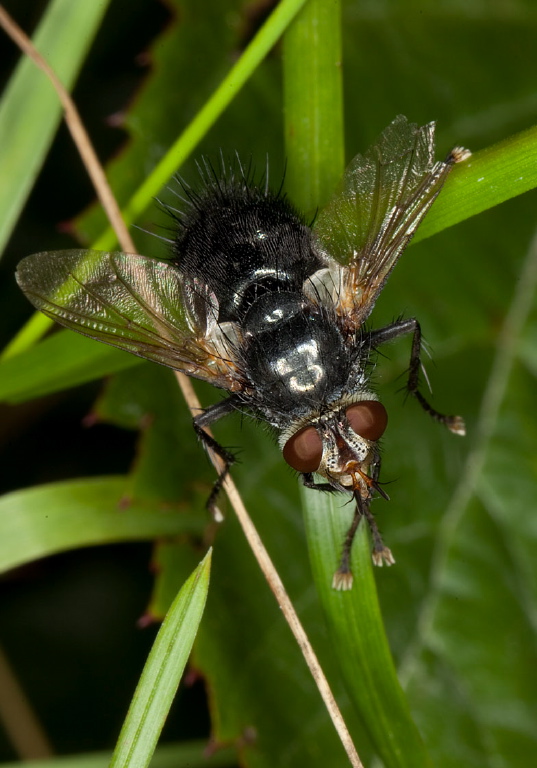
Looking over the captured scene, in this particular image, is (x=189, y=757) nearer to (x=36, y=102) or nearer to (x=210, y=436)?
(x=210, y=436)

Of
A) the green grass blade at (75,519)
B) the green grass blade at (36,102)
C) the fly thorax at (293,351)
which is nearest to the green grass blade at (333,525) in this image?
the fly thorax at (293,351)

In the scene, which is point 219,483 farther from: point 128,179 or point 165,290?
point 128,179

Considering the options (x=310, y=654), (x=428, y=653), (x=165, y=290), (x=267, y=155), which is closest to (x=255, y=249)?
(x=165, y=290)

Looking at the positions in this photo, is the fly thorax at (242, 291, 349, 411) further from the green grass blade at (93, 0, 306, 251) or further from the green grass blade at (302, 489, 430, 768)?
the green grass blade at (93, 0, 306, 251)

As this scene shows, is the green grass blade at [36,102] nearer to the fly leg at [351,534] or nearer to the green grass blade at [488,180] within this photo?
the green grass blade at [488,180]

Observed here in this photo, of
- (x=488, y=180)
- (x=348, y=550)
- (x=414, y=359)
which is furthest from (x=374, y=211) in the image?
(x=348, y=550)

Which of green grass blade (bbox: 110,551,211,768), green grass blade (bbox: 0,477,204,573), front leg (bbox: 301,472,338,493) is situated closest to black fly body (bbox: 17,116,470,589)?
front leg (bbox: 301,472,338,493)
